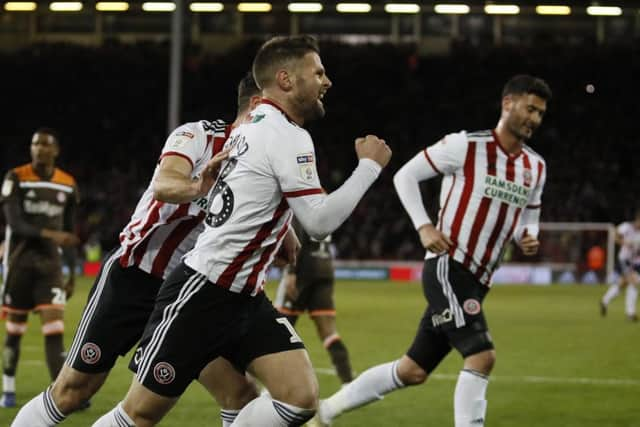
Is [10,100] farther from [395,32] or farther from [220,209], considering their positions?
[220,209]

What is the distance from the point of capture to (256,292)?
506 centimetres

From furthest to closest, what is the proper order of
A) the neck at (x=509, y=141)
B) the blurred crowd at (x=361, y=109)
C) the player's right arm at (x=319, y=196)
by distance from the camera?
the blurred crowd at (x=361, y=109)
the neck at (x=509, y=141)
the player's right arm at (x=319, y=196)

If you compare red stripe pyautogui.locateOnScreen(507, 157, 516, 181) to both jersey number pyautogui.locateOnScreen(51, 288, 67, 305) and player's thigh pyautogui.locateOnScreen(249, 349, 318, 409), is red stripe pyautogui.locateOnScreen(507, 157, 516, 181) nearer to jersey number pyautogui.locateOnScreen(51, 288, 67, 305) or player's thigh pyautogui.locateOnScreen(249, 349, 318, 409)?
player's thigh pyautogui.locateOnScreen(249, 349, 318, 409)

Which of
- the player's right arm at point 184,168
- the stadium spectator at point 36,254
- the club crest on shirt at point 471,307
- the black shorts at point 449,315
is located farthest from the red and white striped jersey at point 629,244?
the player's right arm at point 184,168

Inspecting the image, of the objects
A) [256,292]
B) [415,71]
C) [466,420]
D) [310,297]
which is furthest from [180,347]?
[415,71]

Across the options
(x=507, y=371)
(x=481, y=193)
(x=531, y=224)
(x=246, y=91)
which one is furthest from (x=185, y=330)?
(x=507, y=371)

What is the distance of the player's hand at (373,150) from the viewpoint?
15.9ft

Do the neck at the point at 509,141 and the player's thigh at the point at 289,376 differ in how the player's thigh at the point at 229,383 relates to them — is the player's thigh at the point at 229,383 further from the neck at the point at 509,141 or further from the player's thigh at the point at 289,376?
the neck at the point at 509,141

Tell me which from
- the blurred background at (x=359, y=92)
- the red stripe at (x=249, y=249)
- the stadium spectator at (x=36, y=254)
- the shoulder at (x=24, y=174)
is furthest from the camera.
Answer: the blurred background at (x=359, y=92)

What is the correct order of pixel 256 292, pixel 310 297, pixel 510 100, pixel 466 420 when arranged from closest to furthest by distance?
pixel 256 292 < pixel 466 420 < pixel 510 100 < pixel 310 297

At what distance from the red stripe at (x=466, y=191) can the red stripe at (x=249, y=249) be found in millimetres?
2386

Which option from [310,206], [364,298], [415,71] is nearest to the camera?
[310,206]

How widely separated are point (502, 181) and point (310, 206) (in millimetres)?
2732

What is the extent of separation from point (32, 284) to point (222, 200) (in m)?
4.72
